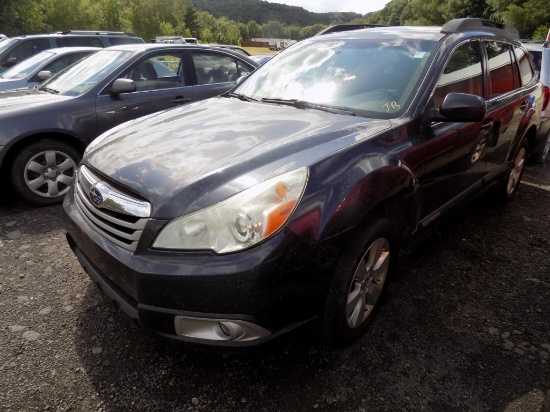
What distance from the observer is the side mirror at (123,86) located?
166 inches

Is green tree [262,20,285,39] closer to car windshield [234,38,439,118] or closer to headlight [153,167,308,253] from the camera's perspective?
car windshield [234,38,439,118]

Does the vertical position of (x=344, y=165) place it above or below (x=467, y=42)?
below

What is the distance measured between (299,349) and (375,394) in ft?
1.46

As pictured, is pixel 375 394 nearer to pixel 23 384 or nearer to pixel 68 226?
pixel 23 384

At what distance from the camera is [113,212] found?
73.9 inches

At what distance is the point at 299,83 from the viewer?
9.46ft

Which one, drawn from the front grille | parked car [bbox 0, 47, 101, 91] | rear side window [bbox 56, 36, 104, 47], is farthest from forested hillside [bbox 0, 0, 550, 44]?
the front grille

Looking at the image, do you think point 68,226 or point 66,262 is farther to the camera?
point 66,262

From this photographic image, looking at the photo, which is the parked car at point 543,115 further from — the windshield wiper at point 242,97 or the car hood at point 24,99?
the car hood at point 24,99

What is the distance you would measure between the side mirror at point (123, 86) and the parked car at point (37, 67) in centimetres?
289

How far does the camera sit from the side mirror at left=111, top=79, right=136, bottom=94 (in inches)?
166

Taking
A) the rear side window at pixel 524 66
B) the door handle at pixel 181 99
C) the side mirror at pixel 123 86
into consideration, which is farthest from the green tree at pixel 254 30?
the rear side window at pixel 524 66

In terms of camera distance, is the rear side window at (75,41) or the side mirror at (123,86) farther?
the rear side window at (75,41)

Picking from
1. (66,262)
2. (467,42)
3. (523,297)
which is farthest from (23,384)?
(467,42)
